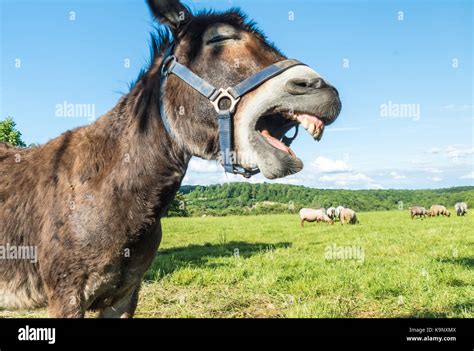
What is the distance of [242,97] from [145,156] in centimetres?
92

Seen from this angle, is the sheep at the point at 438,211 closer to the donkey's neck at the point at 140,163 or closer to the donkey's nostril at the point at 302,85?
the donkey's nostril at the point at 302,85

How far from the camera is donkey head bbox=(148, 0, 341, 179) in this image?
2.83m

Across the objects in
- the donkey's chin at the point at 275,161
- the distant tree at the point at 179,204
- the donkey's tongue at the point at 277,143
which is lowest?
the distant tree at the point at 179,204

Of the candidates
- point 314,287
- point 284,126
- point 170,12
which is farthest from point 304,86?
point 314,287

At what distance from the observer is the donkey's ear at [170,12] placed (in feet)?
10.5

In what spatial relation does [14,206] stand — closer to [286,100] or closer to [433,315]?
[286,100]

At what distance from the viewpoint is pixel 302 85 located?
9.36 feet

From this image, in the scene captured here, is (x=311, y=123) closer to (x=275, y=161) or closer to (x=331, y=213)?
(x=275, y=161)

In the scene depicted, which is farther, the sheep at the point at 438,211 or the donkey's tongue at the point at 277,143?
the sheep at the point at 438,211

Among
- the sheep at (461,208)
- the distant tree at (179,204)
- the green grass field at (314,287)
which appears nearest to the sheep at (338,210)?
the sheep at (461,208)

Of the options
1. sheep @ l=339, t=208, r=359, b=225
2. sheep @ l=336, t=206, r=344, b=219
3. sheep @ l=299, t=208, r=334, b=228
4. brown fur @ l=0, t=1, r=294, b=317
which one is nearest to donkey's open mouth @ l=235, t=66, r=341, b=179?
brown fur @ l=0, t=1, r=294, b=317

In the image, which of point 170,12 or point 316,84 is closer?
point 316,84
